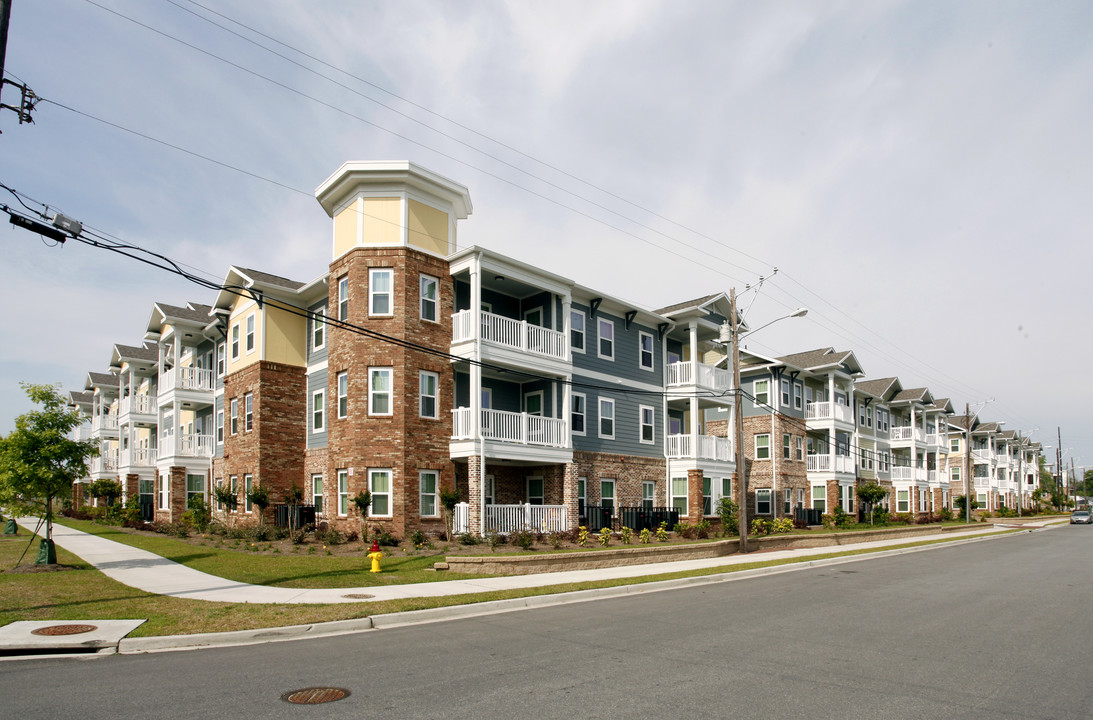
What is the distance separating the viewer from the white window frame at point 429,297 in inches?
992

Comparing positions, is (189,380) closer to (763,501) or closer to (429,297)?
(429,297)

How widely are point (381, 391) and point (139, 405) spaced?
27266 mm

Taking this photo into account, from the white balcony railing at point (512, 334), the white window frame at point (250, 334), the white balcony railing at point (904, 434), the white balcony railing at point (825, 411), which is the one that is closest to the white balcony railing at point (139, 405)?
the white window frame at point (250, 334)

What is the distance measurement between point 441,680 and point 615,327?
2504 centimetres

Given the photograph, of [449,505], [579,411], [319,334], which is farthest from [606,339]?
[449,505]

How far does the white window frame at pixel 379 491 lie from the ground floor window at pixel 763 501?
2627cm

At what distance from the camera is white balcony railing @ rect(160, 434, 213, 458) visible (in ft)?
117

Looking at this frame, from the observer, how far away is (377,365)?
2452 cm

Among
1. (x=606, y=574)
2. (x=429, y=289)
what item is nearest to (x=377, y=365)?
(x=429, y=289)

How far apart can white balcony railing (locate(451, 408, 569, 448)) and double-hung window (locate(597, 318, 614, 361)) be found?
4992 millimetres

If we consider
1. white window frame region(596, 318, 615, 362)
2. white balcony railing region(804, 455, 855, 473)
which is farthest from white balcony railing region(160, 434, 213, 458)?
white balcony railing region(804, 455, 855, 473)

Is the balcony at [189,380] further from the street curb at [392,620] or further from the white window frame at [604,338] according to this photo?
the street curb at [392,620]

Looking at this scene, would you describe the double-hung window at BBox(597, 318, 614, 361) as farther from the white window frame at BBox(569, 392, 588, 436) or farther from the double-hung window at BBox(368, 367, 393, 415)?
the double-hung window at BBox(368, 367, 393, 415)

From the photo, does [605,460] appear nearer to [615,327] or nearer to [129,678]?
[615,327]
